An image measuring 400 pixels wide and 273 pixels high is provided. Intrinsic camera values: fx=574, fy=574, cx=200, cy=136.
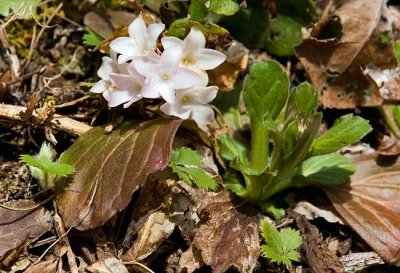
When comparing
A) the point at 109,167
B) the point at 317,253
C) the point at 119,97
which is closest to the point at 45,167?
the point at 109,167

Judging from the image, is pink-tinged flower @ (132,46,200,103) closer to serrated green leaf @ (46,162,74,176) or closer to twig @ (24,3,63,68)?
serrated green leaf @ (46,162,74,176)

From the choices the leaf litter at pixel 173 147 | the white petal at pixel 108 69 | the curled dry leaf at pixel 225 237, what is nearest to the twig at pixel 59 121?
the leaf litter at pixel 173 147

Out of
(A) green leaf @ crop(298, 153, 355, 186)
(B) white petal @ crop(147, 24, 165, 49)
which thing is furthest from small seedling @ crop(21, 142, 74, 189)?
(A) green leaf @ crop(298, 153, 355, 186)

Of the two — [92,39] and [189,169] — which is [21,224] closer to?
[189,169]

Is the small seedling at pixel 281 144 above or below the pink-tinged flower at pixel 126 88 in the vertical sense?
below

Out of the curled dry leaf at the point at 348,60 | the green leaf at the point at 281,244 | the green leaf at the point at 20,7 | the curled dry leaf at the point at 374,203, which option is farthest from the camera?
the curled dry leaf at the point at 348,60

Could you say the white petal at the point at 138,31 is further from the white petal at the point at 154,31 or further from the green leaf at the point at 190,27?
the green leaf at the point at 190,27

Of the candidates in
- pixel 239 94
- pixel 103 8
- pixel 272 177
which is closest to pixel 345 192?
pixel 272 177
